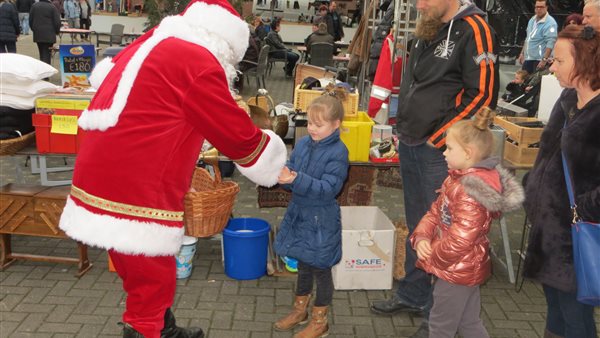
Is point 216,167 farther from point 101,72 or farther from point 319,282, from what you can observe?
point 101,72

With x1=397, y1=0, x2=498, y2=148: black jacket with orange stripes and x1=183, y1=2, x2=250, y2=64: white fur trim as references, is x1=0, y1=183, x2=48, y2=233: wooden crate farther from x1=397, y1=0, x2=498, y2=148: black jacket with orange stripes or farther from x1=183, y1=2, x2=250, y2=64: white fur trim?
x1=397, y1=0, x2=498, y2=148: black jacket with orange stripes

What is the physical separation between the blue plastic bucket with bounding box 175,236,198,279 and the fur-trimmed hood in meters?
2.36

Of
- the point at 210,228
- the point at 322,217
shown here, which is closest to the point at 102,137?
the point at 210,228

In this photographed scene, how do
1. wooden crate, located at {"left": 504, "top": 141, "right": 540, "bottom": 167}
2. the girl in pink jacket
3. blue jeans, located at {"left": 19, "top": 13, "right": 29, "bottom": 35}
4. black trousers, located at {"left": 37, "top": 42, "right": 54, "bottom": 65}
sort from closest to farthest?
1. the girl in pink jacket
2. wooden crate, located at {"left": 504, "top": 141, "right": 540, "bottom": 167}
3. black trousers, located at {"left": 37, "top": 42, "right": 54, "bottom": 65}
4. blue jeans, located at {"left": 19, "top": 13, "right": 29, "bottom": 35}

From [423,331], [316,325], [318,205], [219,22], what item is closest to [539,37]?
[423,331]

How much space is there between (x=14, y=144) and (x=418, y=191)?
10.0 ft

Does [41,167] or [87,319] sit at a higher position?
[41,167]

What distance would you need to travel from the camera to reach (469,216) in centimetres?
272

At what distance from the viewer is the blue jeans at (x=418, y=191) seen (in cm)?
348

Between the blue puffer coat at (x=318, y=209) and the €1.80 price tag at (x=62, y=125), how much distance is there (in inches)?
75.2

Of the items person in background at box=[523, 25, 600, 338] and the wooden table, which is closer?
person in background at box=[523, 25, 600, 338]

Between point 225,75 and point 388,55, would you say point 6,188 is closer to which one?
point 225,75

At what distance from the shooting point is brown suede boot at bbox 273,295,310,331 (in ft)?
12.5

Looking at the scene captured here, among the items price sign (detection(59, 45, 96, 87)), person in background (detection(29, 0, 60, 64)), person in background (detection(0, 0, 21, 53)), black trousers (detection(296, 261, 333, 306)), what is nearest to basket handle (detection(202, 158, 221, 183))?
black trousers (detection(296, 261, 333, 306))
